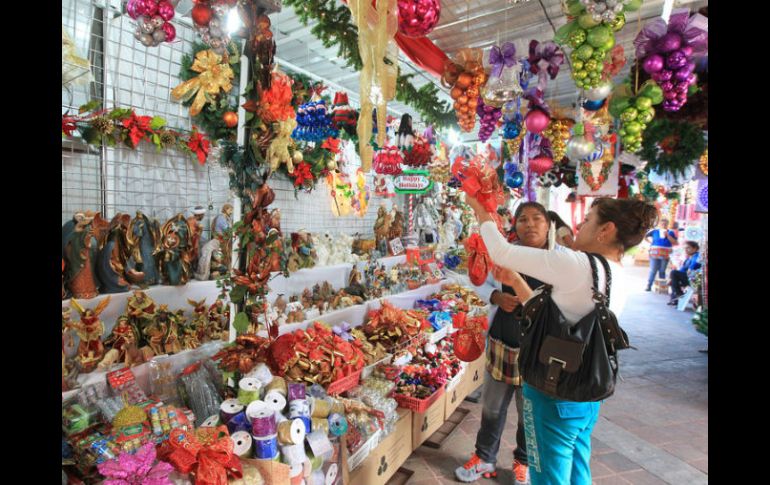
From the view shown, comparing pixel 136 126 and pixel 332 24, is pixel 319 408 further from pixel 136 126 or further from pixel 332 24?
pixel 332 24

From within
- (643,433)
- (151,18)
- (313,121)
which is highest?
(151,18)

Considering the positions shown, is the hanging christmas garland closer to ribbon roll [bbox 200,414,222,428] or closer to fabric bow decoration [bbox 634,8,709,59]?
ribbon roll [bbox 200,414,222,428]

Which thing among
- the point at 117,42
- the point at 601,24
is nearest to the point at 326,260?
the point at 117,42

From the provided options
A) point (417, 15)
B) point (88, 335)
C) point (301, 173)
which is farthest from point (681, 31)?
point (88, 335)

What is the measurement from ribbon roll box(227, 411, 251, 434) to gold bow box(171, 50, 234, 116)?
5.94 ft

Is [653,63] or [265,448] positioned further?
[653,63]

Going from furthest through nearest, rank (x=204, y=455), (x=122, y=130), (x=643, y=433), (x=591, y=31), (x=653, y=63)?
(x=643, y=433)
(x=653, y=63)
(x=591, y=31)
(x=122, y=130)
(x=204, y=455)

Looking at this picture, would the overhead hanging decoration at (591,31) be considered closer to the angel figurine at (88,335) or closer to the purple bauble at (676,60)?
the purple bauble at (676,60)

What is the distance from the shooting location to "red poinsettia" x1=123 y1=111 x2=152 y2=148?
7.38ft

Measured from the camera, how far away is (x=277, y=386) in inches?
79.8

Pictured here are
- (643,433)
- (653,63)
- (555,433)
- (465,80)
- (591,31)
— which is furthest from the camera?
(643,433)

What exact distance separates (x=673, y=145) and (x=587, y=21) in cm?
248

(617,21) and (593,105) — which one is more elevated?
(617,21)

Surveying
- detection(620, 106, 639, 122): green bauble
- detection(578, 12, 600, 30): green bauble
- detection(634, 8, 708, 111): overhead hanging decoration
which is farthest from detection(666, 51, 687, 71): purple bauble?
detection(578, 12, 600, 30): green bauble
